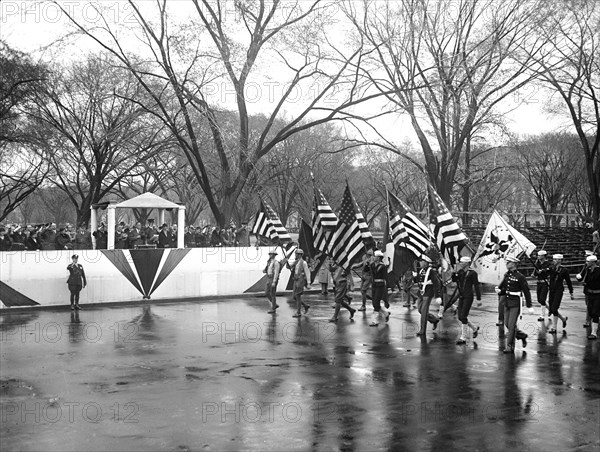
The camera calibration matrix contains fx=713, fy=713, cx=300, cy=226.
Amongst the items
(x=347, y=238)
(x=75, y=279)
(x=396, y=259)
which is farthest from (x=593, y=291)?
(x=75, y=279)

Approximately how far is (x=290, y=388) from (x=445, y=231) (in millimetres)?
7336

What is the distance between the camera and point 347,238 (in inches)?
708

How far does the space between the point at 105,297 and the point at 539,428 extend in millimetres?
15111

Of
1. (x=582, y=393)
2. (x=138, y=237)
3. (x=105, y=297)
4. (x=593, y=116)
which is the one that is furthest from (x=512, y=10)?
(x=582, y=393)

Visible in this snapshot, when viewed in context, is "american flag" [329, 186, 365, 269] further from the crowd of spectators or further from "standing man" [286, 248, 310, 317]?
the crowd of spectators

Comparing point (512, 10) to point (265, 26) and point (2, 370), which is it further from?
point (2, 370)

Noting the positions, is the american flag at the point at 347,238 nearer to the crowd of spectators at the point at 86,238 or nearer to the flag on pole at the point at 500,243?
the flag on pole at the point at 500,243

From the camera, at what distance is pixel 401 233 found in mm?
17766

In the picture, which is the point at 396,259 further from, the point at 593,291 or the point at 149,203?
the point at 149,203

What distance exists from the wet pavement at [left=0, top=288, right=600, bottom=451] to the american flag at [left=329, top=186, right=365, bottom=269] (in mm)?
2031

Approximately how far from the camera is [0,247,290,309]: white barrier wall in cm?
1938

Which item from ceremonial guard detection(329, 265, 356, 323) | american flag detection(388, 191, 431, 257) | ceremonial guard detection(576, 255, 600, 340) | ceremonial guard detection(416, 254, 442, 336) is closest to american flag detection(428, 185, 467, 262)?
american flag detection(388, 191, 431, 257)

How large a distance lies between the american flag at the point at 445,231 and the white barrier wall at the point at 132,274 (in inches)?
330

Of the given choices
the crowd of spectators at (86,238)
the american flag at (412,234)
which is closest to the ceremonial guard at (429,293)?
the american flag at (412,234)
